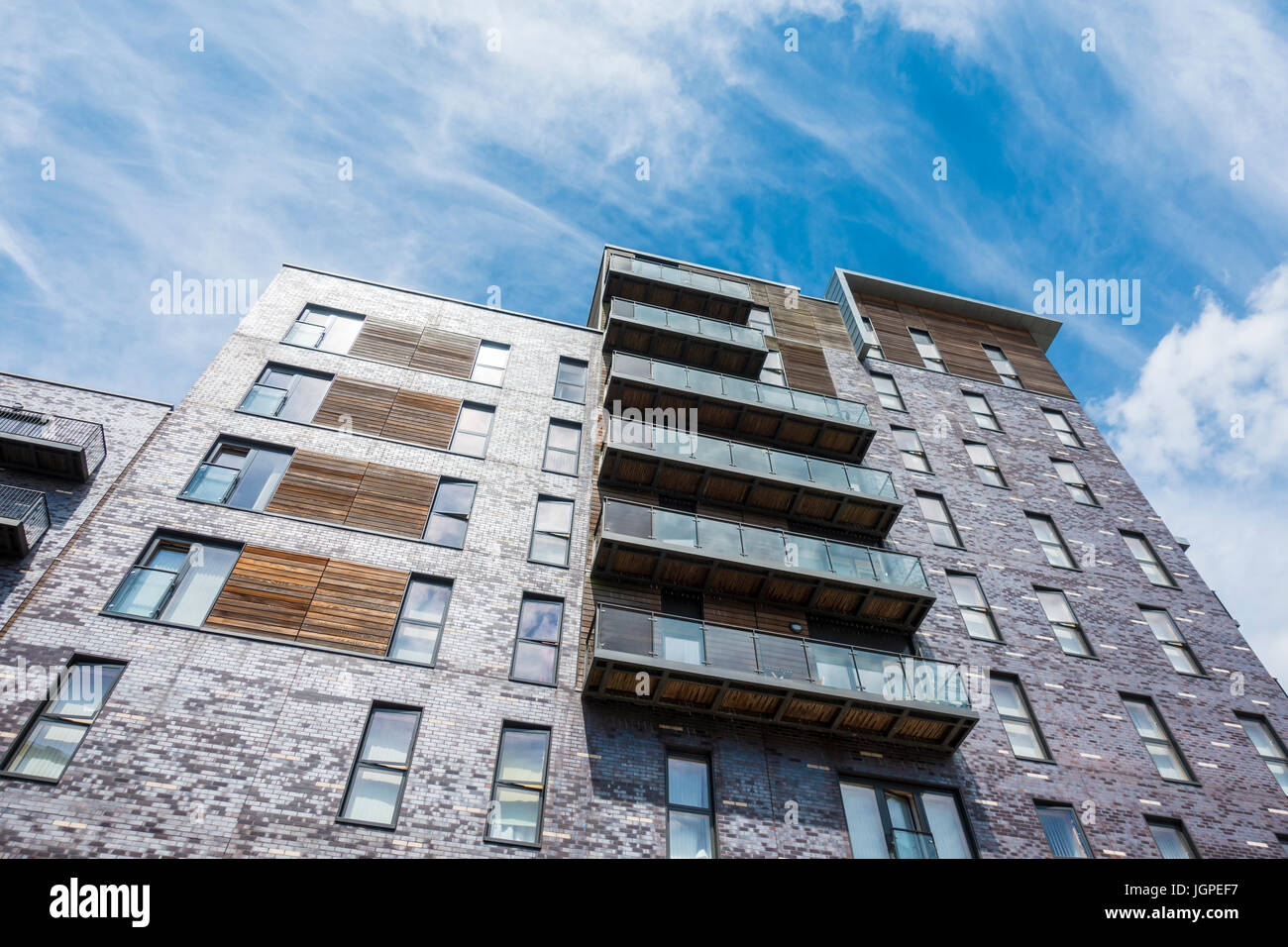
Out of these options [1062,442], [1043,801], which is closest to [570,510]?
[1043,801]

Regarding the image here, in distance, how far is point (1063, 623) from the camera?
61.5 ft

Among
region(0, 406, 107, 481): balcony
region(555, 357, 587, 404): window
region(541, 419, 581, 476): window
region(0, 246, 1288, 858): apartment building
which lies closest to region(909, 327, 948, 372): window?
region(0, 246, 1288, 858): apartment building

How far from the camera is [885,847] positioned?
13633 mm

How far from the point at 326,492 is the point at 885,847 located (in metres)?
12.4

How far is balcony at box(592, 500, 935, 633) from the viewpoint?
16.2 m

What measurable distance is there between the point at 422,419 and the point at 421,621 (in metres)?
5.57

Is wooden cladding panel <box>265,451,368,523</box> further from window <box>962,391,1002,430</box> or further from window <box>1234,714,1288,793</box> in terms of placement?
window <box>1234,714,1288,793</box>

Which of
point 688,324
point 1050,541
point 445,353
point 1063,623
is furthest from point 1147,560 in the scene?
point 445,353

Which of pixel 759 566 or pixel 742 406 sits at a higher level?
pixel 742 406

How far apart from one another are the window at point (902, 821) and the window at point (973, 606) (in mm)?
4464

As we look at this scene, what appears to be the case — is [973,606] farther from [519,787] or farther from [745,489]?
[519,787]

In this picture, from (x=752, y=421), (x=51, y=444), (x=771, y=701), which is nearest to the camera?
(x=51, y=444)
